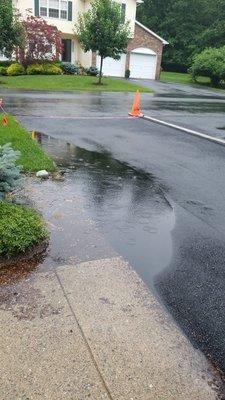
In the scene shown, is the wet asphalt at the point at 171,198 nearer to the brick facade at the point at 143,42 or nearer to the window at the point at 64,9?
the window at the point at 64,9

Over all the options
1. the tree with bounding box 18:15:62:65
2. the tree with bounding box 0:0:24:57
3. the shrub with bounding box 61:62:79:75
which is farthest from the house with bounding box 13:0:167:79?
A: the tree with bounding box 0:0:24:57

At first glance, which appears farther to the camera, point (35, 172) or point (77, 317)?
point (35, 172)

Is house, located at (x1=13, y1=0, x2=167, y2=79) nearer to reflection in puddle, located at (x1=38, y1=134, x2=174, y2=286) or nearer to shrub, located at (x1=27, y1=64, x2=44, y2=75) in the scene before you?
shrub, located at (x1=27, y1=64, x2=44, y2=75)

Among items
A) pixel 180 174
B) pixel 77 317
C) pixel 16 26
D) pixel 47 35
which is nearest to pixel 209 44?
pixel 47 35

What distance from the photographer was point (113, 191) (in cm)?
686

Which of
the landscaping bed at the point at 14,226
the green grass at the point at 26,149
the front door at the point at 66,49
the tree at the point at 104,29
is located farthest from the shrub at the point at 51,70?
the landscaping bed at the point at 14,226

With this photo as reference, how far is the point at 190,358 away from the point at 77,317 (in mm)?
1052

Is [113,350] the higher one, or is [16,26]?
[16,26]

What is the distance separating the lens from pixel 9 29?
2372 centimetres

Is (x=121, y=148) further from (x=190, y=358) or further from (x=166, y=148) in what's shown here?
(x=190, y=358)

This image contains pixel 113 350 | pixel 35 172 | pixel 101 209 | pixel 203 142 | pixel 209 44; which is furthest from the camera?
pixel 209 44

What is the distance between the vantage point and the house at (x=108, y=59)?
106 feet

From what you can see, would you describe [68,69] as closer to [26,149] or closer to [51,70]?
[51,70]

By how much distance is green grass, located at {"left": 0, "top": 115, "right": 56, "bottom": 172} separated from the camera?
770cm
